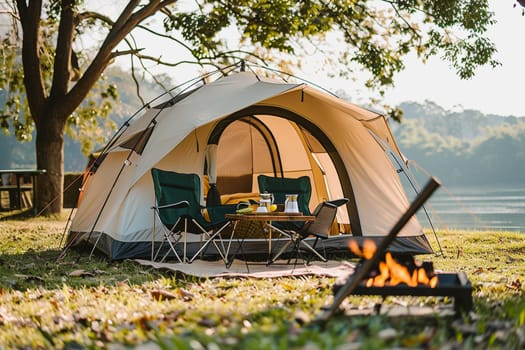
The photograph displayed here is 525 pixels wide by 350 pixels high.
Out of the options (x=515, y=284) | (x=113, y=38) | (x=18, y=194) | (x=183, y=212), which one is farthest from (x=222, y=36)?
(x=515, y=284)

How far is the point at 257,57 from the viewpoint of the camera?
1225 cm

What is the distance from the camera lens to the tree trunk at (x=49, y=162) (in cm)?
1118

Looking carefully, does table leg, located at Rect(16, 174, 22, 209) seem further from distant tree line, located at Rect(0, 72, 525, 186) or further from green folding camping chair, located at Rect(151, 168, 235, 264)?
distant tree line, located at Rect(0, 72, 525, 186)

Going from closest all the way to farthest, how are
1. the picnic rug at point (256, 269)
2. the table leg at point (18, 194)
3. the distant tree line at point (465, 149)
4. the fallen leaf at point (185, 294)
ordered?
the fallen leaf at point (185, 294), the picnic rug at point (256, 269), the table leg at point (18, 194), the distant tree line at point (465, 149)

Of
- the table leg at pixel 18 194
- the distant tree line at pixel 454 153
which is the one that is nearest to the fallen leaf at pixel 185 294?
the table leg at pixel 18 194

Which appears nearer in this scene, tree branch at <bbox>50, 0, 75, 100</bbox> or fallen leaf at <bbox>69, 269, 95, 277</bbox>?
fallen leaf at <bbox>69, 269, 95, 277</bbox>

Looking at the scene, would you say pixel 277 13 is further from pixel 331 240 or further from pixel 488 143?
pixel 488 143

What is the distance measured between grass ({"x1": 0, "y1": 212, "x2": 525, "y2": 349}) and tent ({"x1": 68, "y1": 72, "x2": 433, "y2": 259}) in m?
0.75

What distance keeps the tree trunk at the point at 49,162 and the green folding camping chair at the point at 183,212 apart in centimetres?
532

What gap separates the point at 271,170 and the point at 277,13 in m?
3.38

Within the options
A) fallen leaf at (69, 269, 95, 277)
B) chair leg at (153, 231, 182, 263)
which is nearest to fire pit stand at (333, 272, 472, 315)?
fallen leaf at (69, 269, 95, 277)

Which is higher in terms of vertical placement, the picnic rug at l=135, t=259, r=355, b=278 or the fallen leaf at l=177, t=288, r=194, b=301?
the fallen leaf at l=177, t=288, r=194, b=301

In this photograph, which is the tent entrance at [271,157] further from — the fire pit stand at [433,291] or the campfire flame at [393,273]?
the fire pit stand at [433,291]

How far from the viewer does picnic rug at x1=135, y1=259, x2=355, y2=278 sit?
5.18m
